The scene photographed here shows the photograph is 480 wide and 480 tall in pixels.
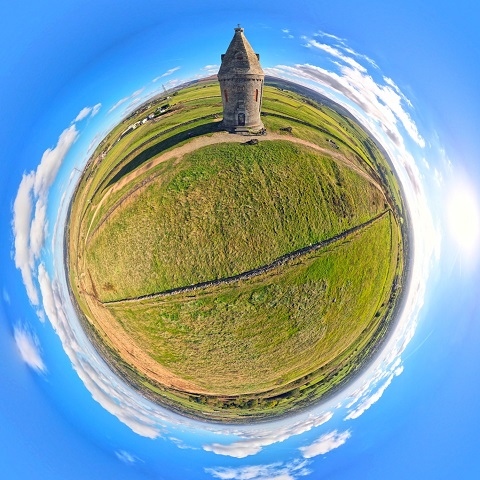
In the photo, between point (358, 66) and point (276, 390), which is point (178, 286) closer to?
point (276, 390)

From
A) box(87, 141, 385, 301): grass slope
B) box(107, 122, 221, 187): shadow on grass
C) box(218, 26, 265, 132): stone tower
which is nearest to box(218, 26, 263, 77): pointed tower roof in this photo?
box(218, 26, 265, 132): stone tower

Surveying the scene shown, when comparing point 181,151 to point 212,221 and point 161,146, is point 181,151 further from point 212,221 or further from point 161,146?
point 212,221

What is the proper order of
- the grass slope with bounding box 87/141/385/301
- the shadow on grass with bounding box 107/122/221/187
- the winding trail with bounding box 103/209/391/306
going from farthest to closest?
the shadow on grass with bounding box 107/122/221/187 → the winding trail with bounding box 103/209/391/306 → the grass slope with bounding box 87/141/385/301

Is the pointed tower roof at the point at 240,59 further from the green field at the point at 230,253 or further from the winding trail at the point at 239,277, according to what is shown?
the winding trail at the point at 239,277

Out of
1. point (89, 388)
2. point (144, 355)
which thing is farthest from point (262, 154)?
point (89, 388)

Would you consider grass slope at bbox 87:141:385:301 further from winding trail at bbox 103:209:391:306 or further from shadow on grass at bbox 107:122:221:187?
shadow on grass at bbox 107:122:221:187

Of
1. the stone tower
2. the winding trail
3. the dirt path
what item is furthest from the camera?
the dirt path
